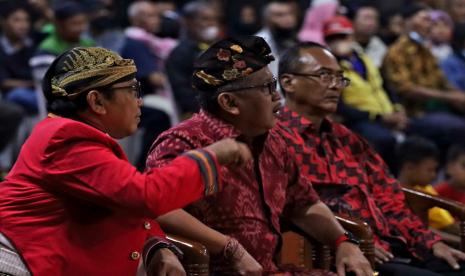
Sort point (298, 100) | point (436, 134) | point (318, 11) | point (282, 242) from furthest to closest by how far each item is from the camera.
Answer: point (318, 11)
point (436, 134)
point (298, 100)
point (282, 242)

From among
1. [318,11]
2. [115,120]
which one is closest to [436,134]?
[318,11]

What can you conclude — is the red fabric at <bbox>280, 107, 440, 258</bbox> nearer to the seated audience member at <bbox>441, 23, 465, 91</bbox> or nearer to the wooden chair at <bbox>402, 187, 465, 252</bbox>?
the wooden chair at <bbox>402, 187, 465, 252</bbox>

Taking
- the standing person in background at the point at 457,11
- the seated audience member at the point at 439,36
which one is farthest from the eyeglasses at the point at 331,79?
the standing person in background at the point at 457,11

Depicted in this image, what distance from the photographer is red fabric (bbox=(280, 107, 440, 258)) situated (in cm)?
406

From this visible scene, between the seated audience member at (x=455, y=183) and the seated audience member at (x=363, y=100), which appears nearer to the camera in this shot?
the seated audience member at (x=455, y=183)

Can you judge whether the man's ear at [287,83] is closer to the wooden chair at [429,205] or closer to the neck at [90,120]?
the wooden chair at [429,205]

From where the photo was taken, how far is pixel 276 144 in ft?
11.5

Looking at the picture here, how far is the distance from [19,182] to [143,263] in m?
0.42

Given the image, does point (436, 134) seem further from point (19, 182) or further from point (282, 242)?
point (19, 182)

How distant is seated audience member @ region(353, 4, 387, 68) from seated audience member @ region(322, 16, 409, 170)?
3.06ft

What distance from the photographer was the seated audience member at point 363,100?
259 inches

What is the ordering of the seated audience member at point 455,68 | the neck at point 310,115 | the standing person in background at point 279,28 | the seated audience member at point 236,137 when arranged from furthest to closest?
the seated audience member at point 455,68 → the standing person in background at point 279,28 → the neck at point 310,115 → the seated audience member at point 236,137

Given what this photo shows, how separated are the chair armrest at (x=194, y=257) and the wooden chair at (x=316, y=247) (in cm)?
77

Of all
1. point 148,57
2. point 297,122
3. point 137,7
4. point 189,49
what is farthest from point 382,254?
point 137,7
